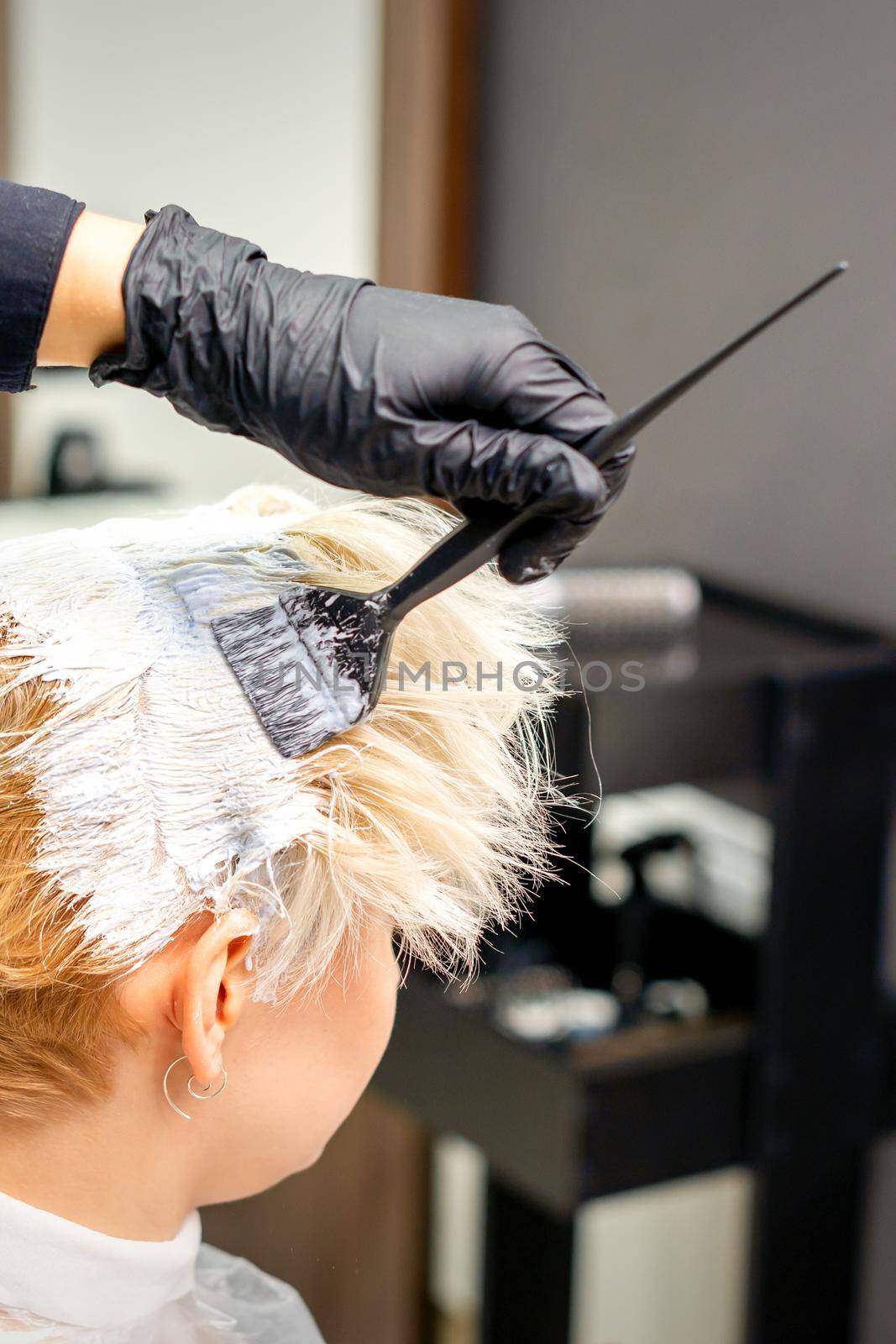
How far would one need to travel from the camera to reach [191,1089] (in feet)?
2.64

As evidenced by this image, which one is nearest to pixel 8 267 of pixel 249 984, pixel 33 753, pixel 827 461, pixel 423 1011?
pixel 33 753

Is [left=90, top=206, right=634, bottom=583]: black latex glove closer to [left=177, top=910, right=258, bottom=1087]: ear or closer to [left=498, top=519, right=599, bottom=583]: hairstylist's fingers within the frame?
[left=498, top=519, right=599, bottom=583]: hairstylist's fingers

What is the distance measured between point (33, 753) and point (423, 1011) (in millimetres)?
1137

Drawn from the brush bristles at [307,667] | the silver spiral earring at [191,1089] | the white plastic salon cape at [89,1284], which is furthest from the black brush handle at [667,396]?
the white plastic salon cape at [89,1284]

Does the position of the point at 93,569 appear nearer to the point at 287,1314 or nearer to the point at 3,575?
the point at 3,575

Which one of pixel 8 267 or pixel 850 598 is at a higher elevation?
pixel 8 267

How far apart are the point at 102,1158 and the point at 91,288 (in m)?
0.48

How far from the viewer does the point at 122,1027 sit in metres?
0.77

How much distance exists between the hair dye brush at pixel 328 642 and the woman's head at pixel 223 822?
1 cm

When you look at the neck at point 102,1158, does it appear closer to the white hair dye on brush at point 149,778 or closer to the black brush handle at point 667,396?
the white hair dye on brush at point 149,778

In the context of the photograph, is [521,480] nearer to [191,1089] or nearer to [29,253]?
[29,253]

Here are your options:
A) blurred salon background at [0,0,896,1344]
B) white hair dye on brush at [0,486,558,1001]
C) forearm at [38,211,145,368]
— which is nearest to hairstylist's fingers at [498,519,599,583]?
white hair dye on brush at [0,486,558,1001]

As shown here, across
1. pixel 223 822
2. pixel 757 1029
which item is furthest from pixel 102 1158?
pixel 757 1029

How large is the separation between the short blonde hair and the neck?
17 mm
